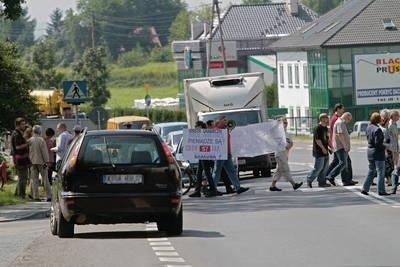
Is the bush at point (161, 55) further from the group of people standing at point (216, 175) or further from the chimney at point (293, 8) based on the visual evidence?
the group of people standing at point (216, 175)

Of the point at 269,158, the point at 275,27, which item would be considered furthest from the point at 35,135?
the point at 275,27

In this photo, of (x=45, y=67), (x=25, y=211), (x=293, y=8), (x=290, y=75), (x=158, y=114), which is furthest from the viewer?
(x=293, y=8)

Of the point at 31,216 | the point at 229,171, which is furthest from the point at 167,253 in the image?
the point at 229,171

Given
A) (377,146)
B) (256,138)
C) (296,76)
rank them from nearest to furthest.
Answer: (377,146) < (256,138) < (296,76)

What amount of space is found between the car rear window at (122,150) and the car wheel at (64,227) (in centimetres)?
92

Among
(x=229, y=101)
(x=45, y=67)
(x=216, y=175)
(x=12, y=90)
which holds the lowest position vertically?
(x=216, y=175)

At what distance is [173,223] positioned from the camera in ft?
62.0

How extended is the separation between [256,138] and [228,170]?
3.55m

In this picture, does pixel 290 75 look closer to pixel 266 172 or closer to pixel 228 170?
pixel 266 172

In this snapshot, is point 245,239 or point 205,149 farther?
point 205,149

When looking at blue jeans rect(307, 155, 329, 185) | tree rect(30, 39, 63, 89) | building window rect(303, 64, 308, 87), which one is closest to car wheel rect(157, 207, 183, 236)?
blue jeans rect(307, 155, 329, 185)

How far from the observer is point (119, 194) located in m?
18.5

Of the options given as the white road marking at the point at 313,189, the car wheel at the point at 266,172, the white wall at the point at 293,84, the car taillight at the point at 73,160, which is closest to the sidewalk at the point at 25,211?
the white road marking at the point at 313,189

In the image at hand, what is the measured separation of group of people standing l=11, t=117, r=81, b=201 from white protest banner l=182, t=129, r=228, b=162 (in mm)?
3002
